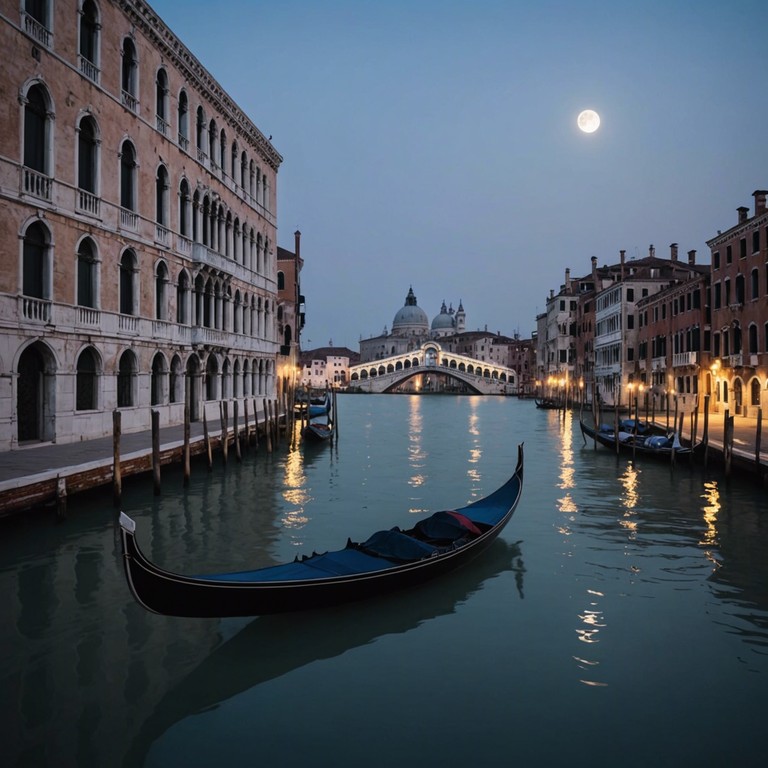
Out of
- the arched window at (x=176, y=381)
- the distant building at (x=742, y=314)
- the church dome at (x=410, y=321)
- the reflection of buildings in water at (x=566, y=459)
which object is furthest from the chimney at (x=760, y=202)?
the church dome at (x=410, y=321)

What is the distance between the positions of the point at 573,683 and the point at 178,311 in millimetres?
13355

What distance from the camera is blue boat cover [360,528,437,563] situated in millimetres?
6055

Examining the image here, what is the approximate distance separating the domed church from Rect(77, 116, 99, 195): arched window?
101799mm

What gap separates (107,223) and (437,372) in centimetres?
6492

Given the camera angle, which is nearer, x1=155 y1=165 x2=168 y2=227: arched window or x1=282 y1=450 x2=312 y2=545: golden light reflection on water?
x1=282 y1=450 x2=312 y2=545: golden light reflection on water

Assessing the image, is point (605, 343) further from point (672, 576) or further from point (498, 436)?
point (672, 576)

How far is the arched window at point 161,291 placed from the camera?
584 inches

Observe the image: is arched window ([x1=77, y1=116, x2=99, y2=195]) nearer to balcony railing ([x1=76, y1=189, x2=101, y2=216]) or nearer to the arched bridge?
balcony railing ([x1=76, y1=189, x2=101, y2=216])

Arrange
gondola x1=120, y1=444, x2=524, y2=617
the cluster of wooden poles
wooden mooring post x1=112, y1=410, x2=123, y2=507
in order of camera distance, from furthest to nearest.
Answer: the cluster of wooden poles → wooden mooring post x1=112, y1=410, x2=123, y2=507 → gondola x1=120, y1=444, x2=524, y2=617

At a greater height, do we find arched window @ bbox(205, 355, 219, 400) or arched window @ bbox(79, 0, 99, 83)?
arched window @ bbox(79, 0, 99, 83)

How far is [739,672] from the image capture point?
4.66 m

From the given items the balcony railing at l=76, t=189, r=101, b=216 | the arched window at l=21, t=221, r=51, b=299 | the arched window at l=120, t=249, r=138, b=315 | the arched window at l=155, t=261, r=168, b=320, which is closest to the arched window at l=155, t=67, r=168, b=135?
the arched window at l=155, t=261, r=168, b=320

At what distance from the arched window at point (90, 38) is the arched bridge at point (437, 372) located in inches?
2558

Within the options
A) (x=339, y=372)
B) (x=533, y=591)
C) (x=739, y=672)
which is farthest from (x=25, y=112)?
(x=339, y=372)
